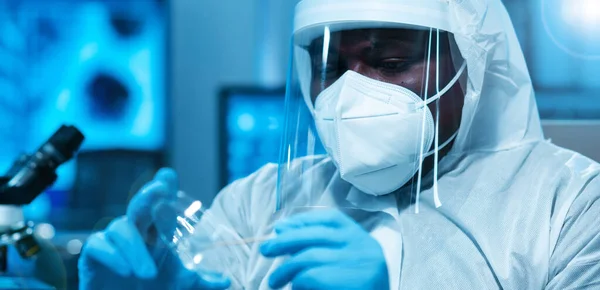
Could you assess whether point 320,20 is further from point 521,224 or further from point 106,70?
point 106,70

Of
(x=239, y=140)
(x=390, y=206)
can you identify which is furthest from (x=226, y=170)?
Result: (x=390, y=206)

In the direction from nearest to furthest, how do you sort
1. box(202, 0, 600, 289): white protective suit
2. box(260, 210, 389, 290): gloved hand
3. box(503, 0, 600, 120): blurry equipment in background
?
box(260, 210, 389, 290): gloved hand, box(202, 0, 600, 289): white protective suit, box(503, 0, 600, 120): blurry equipment in background

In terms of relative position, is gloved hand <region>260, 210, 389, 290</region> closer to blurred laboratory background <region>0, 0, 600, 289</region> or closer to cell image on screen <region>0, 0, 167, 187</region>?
blurred laboratory background <region>0, 0, 600, 289</region>

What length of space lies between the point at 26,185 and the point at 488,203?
30.4 inches

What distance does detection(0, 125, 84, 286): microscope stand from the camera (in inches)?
35.6

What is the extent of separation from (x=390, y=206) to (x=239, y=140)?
1195 mm

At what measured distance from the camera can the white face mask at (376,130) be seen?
0.97 metres

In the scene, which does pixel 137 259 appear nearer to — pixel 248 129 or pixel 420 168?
pixel 420 168

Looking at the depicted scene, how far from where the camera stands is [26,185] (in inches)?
36.6

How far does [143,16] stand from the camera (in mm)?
2182

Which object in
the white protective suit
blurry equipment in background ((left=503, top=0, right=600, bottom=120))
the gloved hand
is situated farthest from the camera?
blurry equipment in background ((left=503, top=0, right=600, bottom=120))

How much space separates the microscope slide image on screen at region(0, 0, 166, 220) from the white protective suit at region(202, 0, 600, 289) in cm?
108

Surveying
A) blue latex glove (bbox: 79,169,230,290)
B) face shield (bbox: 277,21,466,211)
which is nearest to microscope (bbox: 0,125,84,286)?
blue latex glove (bbox: 79,169,230,290)

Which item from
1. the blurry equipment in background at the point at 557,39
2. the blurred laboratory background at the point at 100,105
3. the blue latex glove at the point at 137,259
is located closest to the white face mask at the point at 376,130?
the blue latex glove at the point at 137,259
